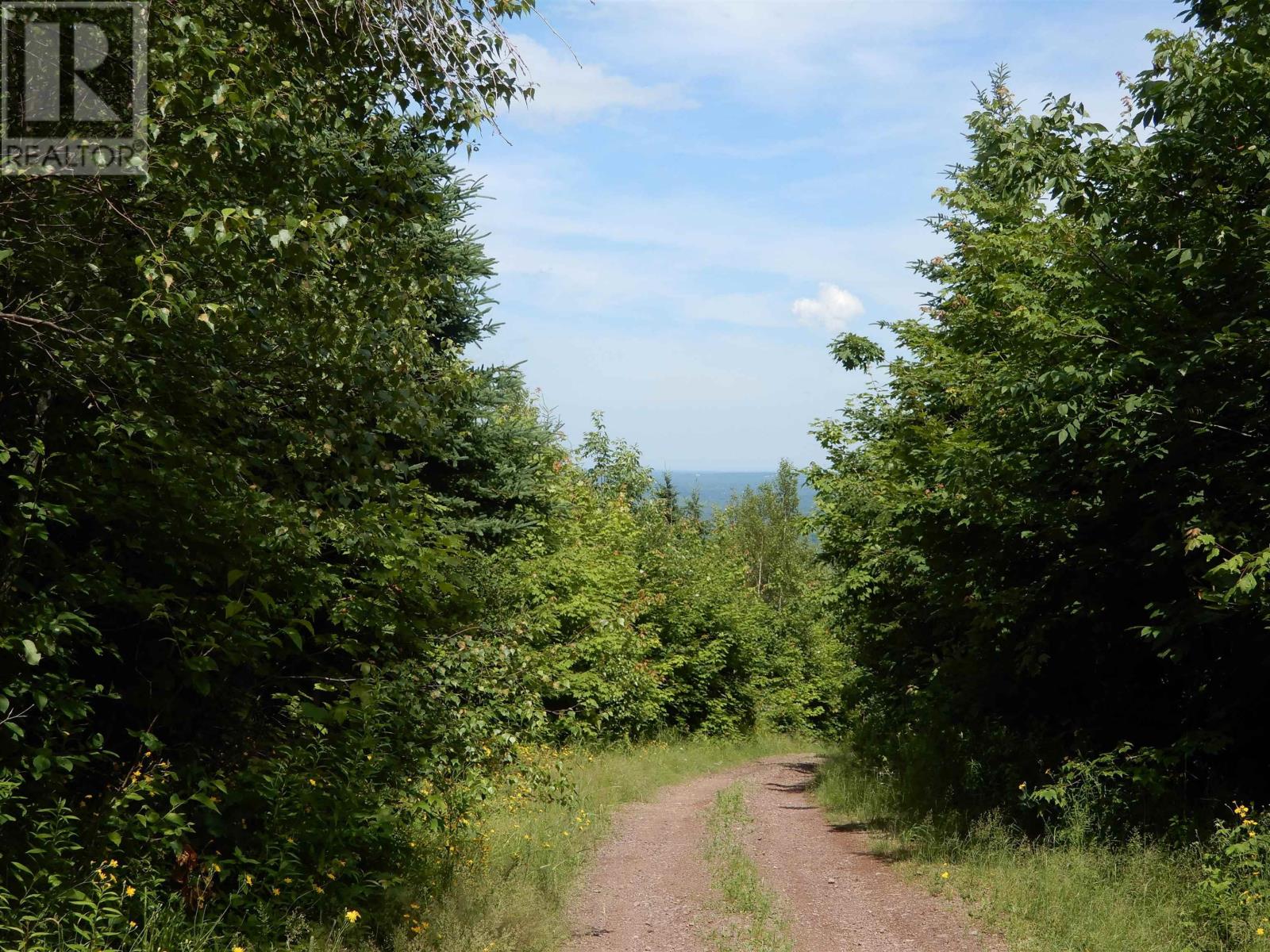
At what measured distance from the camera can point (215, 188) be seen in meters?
5.89

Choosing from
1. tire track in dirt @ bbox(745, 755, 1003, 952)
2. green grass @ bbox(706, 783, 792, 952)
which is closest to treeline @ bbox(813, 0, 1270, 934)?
tire track in dirt @ bbox(745, 755, 1003, 952)

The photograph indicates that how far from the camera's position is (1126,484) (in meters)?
9.66

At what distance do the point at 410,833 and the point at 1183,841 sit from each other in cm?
686

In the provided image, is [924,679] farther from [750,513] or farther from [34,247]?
[750,513]

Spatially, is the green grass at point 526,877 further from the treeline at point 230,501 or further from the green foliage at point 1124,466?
the green foliage at point 1124,466

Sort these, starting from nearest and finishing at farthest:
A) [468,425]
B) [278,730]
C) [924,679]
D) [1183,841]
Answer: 1. [278,730]
2. [1183,841]
3. [468,425]
4. [924,679]

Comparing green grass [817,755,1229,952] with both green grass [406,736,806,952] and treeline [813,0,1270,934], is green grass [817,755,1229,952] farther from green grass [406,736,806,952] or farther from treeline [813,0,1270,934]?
green grass [406,736,806,952]

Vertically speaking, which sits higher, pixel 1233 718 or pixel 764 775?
pixel 1233 718

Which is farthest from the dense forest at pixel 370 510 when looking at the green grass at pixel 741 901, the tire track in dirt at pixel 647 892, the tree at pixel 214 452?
the green grass at pixel 741 901

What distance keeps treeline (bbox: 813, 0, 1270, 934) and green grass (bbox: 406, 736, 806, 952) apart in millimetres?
4905

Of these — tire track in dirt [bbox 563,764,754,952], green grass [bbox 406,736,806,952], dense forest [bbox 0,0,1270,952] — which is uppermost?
dense forest [bbox 0,0,1270,952]

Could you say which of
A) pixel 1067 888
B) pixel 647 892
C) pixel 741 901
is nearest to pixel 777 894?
pixel 741 901

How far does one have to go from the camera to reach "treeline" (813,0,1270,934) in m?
8.06

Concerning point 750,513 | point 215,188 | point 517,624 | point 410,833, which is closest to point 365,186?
point 215,188
